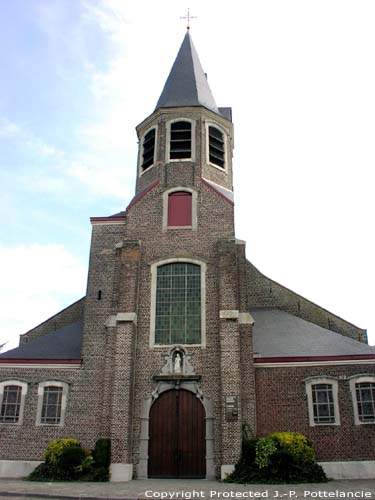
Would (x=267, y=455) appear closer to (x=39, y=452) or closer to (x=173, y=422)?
(x=173, y=422)

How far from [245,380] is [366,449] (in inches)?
170

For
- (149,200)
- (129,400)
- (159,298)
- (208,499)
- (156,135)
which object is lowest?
(208,499)

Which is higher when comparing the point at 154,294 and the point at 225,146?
the point at 225,146

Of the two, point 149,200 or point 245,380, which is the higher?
point 149,200

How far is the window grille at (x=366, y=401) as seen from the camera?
15.5 m

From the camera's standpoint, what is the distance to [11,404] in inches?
638

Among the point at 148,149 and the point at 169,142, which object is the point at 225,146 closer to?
the point at 169,142

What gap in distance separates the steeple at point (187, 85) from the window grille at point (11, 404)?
40.8ft

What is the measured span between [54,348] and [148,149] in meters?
8.95

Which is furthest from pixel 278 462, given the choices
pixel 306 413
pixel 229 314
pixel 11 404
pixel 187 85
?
pixel 187 85

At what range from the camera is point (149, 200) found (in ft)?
59.6

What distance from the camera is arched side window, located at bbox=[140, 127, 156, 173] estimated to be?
788 inches

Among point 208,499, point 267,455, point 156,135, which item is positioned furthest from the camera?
point 156,135

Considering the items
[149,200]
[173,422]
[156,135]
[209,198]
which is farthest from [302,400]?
[156,135]
